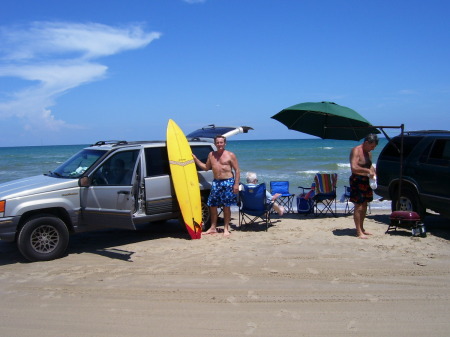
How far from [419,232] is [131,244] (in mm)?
4962

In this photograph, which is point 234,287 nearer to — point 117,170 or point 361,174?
point 117,170

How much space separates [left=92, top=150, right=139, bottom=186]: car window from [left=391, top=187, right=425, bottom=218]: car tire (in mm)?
5032

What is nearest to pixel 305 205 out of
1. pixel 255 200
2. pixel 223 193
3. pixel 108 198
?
pixel 255 200

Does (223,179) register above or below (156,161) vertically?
below

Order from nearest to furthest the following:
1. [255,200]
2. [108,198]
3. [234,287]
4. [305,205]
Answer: [234,287], [108,198], [255,200], [305,205]

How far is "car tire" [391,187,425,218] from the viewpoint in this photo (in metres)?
7.90

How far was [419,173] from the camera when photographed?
7844 millimetres

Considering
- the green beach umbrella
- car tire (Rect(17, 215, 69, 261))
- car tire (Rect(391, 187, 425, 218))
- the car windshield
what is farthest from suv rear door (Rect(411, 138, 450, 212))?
car tire (Rect(17, 215, 69, 261))

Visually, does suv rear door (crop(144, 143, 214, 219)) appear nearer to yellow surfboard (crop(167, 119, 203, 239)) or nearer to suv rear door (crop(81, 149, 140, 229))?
yellow surfboard (crop(167, 119, 203, 239))

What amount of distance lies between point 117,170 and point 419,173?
212 inches

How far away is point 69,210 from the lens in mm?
6391

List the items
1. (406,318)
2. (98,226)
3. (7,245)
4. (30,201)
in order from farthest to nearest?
(7,245), (98,226), (30,201), (406,318)

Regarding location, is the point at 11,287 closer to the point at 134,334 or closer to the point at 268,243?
the point at 134,334

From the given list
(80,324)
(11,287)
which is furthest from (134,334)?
(11,287)
